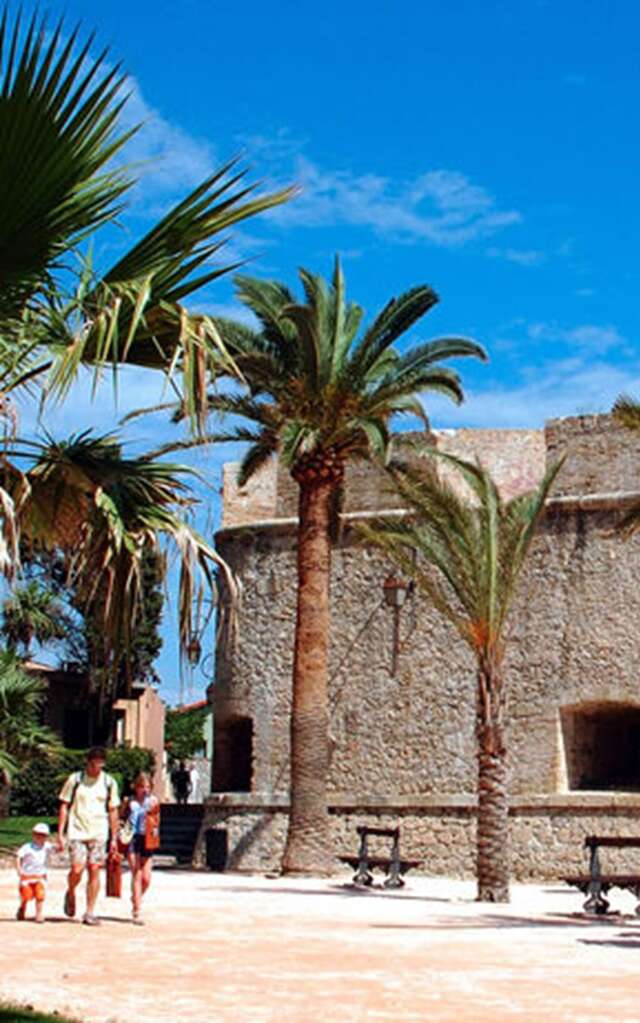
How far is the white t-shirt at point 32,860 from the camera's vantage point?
12.4 m

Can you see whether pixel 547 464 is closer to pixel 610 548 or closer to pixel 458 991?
pixel 610 548

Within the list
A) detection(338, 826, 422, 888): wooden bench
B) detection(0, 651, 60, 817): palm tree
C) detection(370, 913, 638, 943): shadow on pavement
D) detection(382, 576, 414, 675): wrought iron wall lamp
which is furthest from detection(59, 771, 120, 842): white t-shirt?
detection(382, 576, 414, 675): wrought iron wall lamp

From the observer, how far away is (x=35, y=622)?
3394 cm

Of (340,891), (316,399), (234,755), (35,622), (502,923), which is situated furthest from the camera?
(35,622)

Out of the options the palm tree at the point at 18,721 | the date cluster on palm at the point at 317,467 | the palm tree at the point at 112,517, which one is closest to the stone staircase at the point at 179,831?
the palm tree at the point at 18,721

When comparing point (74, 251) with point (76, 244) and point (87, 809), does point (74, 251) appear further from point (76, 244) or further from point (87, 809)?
point (87, 809)

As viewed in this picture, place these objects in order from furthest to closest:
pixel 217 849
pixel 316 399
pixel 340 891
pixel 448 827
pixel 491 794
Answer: pixel 217 849 < pixel 448 827 < pixel 316 399 < pixel 340 891 < pixel 491 794

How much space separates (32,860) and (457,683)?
13041 mm

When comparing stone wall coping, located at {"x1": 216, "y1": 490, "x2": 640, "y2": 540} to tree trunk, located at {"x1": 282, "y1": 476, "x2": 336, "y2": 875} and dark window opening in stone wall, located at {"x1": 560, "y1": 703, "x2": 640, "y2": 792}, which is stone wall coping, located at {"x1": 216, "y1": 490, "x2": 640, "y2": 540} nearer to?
tree trunk, located at {"x1": 282, "y1": 476, "x2": 336, "y2": 875}

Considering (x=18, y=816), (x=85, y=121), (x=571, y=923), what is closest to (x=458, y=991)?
(x=85, y=121)

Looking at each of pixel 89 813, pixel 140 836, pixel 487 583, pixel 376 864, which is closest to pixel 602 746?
pixel 376 864

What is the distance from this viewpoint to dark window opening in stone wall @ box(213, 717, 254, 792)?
90.4 ft

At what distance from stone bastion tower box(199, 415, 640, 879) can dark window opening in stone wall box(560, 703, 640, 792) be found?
3 centimetres

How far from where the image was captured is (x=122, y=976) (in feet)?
29.8
